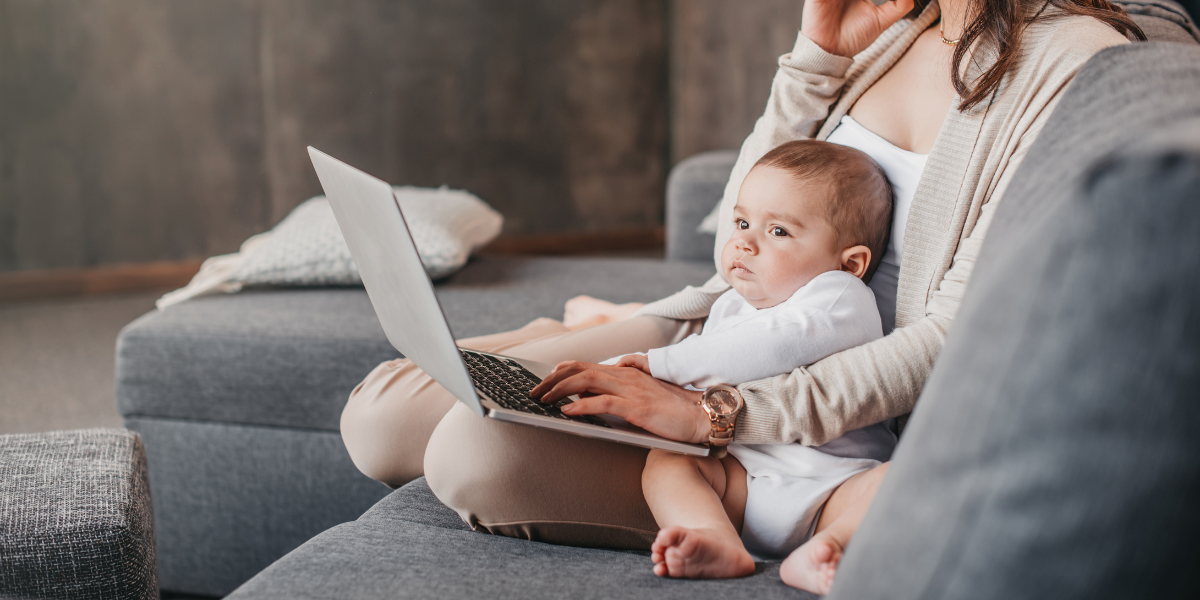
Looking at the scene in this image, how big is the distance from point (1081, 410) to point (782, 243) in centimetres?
54

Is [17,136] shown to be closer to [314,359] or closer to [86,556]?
[314,359]

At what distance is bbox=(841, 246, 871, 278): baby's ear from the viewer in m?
0.92

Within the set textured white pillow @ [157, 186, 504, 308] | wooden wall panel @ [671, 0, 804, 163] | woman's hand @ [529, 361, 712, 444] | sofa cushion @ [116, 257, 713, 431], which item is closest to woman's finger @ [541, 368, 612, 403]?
woman's hand @ [529, 361, 712, 444]

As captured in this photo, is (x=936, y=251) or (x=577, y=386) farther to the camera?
(x=936, y=251)

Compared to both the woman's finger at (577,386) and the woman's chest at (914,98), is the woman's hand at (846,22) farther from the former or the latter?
the woman's finger at (577,386)

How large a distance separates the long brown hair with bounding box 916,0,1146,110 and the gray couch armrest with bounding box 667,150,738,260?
106cm

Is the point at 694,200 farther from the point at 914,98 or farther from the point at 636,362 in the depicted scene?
the point at 636,362

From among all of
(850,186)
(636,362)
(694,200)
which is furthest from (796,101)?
(694,200)

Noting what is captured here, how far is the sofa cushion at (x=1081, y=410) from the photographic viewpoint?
368 millimetres

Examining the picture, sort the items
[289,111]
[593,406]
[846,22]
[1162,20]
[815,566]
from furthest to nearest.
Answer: [289,111]
[1162,20]
[846,22]
[593,406]
[815,566]

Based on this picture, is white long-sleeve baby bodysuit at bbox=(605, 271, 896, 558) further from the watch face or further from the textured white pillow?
the textured white pillow

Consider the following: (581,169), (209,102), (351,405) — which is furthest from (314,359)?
(581,169)

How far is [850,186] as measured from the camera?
0.93 meters

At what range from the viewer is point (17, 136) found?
3271 millimetres
